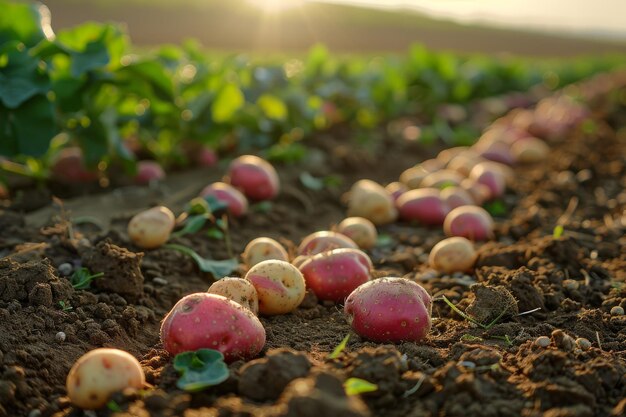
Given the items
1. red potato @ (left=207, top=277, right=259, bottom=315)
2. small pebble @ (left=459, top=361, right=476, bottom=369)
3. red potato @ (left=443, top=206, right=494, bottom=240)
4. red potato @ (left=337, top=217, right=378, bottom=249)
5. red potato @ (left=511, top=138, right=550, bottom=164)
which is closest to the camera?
small pebble @ (left=459, top=361, right=476, bottom=369)

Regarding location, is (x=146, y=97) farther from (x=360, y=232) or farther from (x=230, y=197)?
(x=360, y=232)

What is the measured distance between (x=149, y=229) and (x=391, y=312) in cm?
158

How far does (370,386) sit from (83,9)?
32.3m

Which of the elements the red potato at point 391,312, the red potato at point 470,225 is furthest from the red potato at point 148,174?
the red potato at point 391,312

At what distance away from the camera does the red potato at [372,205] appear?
5.28 m

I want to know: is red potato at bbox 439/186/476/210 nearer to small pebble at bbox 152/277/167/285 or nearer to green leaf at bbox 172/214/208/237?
green leaf at bbox 172/214/208/237

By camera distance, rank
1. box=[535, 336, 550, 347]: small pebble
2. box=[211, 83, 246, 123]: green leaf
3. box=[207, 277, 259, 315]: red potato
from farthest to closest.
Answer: box=[211, 83, 246, 123]: green leaf < box=[207, 277, 259, 315]: red potato < box=[535, 336, 550, 347]: small pebble

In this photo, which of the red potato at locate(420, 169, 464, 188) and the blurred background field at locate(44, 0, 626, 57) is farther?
the blurred background field at locate(44, 0, 626, 57)

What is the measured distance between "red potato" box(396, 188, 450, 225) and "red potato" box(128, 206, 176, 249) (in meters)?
1.98

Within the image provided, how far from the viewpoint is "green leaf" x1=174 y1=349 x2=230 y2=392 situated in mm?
2466

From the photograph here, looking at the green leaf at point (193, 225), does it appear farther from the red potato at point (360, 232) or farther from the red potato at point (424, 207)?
the red potato at point (424, 207)

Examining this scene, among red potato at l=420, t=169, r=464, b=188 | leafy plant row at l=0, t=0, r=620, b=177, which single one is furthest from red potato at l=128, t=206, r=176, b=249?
red potato at l=420, t=169, r=464, b=188

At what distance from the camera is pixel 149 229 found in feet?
13.1

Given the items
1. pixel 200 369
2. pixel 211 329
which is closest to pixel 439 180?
pixel 211 329
